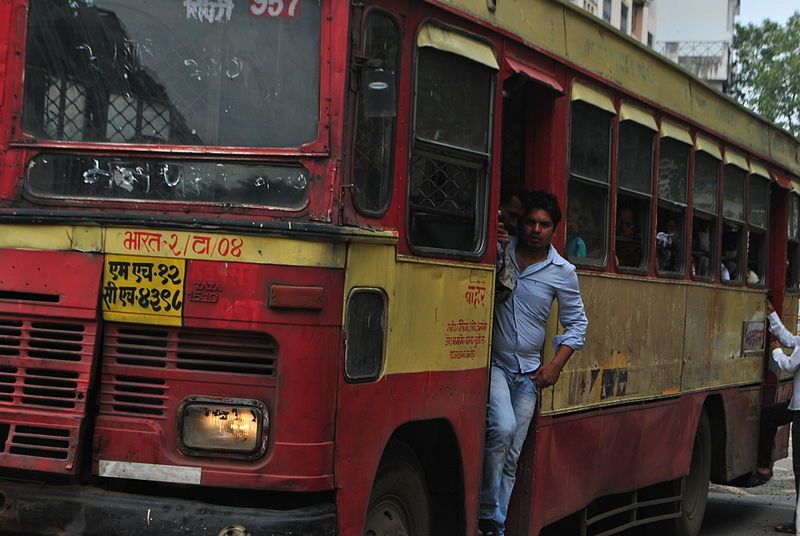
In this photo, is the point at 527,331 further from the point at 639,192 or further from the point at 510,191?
the point at 639,192

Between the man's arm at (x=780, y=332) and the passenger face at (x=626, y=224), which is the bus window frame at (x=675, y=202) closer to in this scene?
the passenger face at (x=626, y=224)

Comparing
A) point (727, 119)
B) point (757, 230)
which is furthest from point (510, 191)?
point (757, 230)

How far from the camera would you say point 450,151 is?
5781mm

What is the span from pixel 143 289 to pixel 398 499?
1.52 meters

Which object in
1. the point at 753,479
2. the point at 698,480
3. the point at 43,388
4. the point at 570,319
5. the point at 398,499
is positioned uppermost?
the point at 570,319

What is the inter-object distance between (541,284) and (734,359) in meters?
4.35

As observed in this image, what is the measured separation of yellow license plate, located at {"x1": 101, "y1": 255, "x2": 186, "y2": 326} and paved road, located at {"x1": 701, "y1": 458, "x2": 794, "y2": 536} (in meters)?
6.91

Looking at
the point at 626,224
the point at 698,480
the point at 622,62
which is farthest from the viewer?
the point at 698,480

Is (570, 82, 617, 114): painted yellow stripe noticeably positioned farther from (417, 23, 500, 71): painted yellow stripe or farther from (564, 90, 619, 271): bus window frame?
(417, 23, 500, 71): painted yellow stripe

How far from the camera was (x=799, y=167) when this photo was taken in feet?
40.4

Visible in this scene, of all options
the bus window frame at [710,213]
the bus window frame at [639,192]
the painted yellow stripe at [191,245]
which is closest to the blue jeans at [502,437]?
the bus window frame at [639,192]

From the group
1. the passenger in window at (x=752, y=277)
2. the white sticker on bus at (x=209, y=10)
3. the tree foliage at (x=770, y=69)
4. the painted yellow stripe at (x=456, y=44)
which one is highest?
the tree foliage at (x=770, y=69)

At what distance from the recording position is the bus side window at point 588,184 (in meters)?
7.27

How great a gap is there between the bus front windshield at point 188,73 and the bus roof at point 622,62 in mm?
946
